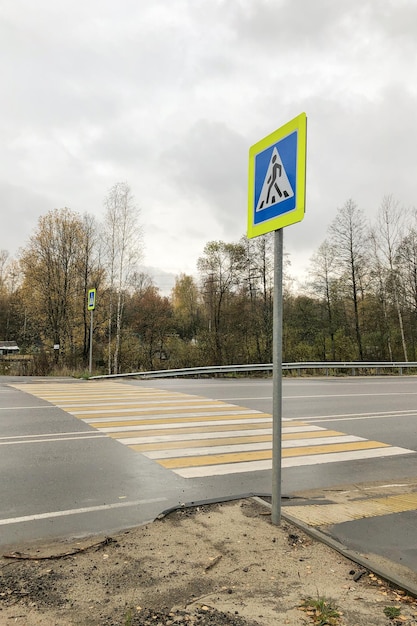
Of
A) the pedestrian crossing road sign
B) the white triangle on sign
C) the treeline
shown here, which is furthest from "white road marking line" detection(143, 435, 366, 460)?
the treeline

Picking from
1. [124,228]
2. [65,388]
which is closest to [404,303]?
[124,228]

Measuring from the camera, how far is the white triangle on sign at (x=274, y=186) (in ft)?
13.0

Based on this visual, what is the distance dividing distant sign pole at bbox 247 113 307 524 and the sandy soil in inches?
27.7

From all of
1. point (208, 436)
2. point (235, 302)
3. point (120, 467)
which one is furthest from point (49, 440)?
point (235, 302)

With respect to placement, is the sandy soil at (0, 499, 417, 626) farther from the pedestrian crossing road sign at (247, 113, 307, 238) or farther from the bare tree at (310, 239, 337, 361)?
the bare tree at (310, 239, 337, 361)

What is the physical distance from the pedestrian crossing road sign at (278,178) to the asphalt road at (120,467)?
123 inches

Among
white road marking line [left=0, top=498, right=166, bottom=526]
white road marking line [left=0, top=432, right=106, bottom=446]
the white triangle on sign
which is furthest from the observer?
white road marking line [left=0, top=432, right=106, bottom=446]

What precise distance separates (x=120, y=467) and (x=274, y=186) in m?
4.37

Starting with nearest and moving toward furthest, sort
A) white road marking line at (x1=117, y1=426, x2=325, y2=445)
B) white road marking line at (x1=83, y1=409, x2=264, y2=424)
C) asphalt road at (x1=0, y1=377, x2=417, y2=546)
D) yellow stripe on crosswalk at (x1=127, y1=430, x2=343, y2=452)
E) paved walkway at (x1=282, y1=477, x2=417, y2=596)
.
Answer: paved walkway at (x1=282, y1=477, x2=417, y2=596), asphalt road at (x1=0, y1=377, x2=417, y2=546), yellow stripe on crosswalk at (x1=127, y1=430, x2=343, y2=452), white road marking line at (x1=117, y1=426, x2=325, y2=445), white road marking line at (x1=83, y1=409, x2=264, y2=424)

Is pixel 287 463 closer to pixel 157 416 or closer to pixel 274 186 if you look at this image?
pixel 157 416

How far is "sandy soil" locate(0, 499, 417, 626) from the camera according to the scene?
108 inches

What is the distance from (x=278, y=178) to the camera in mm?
4070

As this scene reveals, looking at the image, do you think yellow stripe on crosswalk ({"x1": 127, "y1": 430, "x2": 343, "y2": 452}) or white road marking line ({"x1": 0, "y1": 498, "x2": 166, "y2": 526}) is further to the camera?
yellow stripe on crosswalk ({"x1": 127, "y1": 430, "x2": 343, "y2": 452})

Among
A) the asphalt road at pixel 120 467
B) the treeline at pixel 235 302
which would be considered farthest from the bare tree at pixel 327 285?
the asphalt road at pixel 120 467
